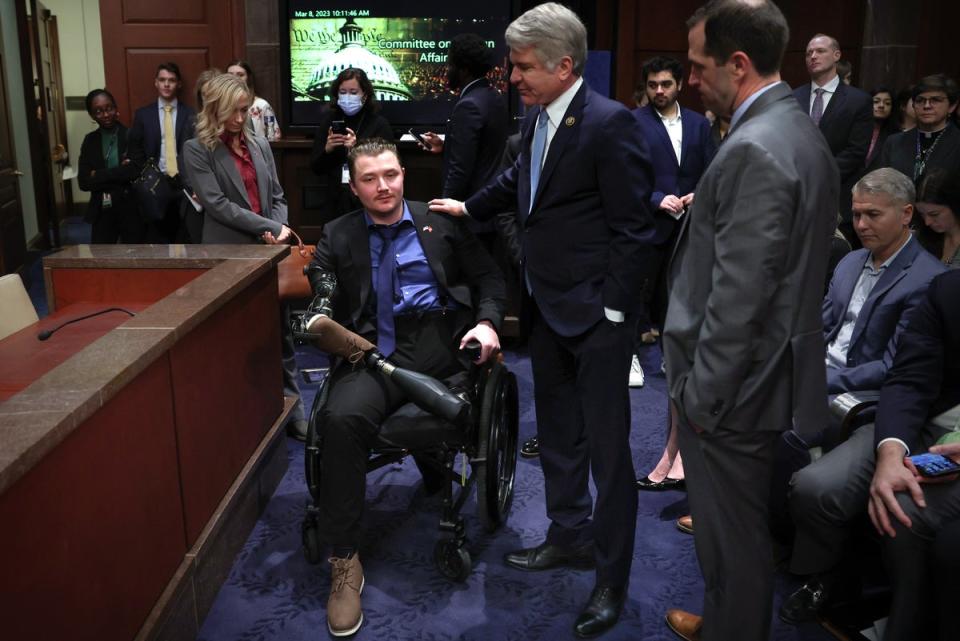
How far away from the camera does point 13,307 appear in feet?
8.93

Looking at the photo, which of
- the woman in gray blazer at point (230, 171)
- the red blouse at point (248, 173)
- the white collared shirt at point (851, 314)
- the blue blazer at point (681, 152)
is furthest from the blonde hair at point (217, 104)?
the white collared shirt at point (851, 314)

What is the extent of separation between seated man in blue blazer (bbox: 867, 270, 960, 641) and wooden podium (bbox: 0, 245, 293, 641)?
5.69 ft

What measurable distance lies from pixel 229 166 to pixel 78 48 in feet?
25.0

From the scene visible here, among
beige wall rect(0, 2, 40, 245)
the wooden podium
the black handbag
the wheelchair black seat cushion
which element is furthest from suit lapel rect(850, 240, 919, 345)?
beige wall rect(0, 2, 40, 245)

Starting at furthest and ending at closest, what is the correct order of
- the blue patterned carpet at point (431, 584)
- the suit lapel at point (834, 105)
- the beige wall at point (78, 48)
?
the beige wall at point (78, 48) → the suit lapel at point (834, 105) → the blue patterned carpet at point (431, 584)

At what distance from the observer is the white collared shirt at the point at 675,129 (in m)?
3.96

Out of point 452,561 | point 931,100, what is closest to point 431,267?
point 452,561

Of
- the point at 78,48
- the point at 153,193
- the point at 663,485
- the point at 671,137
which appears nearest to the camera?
the point at 663,485

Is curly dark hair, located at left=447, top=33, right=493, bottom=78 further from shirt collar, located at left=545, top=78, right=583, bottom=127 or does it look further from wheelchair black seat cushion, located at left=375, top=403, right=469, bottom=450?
wheelchair black seat cushion, located at left=375, top=403, right=469, bottom=450

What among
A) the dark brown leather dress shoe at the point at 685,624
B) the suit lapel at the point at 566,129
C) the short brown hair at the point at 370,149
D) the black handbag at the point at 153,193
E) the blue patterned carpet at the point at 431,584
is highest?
the suit lapel at the point at 566,129

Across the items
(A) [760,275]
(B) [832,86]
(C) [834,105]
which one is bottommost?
(A) [760,275]

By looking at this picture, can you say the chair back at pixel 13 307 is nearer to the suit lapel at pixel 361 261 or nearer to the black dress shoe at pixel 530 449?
the suit lapel at pixel 361 261

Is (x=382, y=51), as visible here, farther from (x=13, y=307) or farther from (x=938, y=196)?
(x=938, y=196)

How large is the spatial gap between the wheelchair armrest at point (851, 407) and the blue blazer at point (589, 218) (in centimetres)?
68
